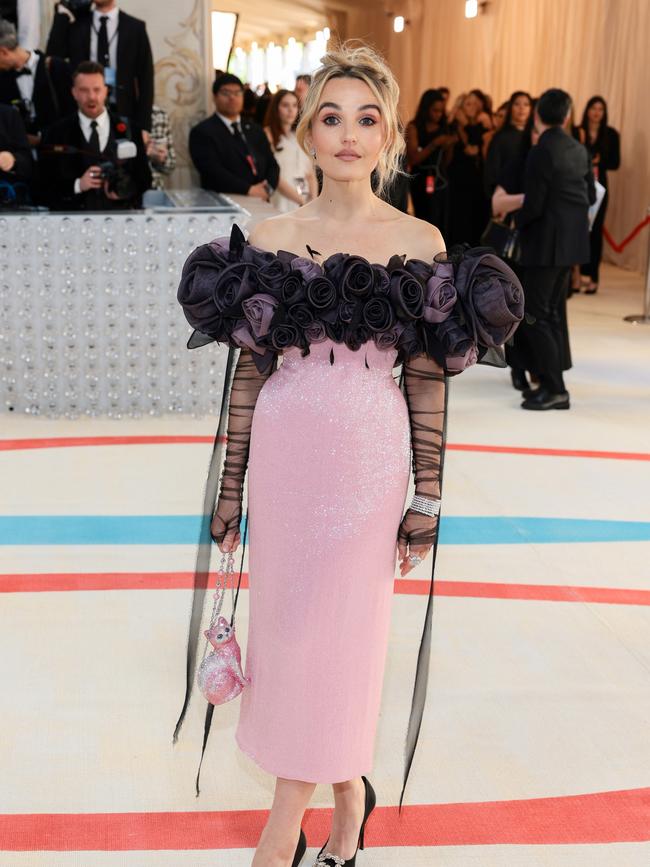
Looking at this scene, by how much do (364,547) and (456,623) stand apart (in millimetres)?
1580

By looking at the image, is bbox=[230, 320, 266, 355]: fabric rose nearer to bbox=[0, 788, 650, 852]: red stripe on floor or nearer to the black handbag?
bbox=[0, 788, 650, 852]: red stripe on floor

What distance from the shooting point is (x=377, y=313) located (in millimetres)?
2164

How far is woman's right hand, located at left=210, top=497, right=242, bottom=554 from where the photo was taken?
2.42 meters

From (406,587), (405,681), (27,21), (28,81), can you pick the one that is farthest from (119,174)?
(405,681)

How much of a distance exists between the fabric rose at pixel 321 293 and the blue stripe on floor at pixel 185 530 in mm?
2361

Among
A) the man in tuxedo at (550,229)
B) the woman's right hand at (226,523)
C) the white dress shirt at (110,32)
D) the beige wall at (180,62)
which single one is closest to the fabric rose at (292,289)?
the woman's right hand at (226,523)

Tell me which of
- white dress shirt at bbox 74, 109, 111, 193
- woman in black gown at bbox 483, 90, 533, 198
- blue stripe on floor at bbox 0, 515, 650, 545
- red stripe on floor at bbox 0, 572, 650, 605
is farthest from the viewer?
woman in black gown at bbox 483, 90, 533, 198

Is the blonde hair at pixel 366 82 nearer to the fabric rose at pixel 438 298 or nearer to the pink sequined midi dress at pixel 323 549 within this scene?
the fabric rose at pixel 438 298

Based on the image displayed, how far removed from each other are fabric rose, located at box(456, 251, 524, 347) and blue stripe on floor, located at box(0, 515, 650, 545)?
228 centimetres

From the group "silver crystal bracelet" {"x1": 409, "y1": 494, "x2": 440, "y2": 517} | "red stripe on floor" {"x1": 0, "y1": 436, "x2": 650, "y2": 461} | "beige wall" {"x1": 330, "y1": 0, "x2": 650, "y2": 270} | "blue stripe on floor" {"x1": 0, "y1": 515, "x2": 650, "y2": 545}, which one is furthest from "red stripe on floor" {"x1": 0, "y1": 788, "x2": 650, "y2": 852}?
"beige wall" {"x1": 330, "y1": 0, "x2": 650, "y2": 270}

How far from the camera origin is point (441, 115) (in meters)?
10.7

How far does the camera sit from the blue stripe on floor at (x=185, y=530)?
14.5 feet

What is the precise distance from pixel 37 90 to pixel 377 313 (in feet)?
17.0

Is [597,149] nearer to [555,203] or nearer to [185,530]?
[555,203]
